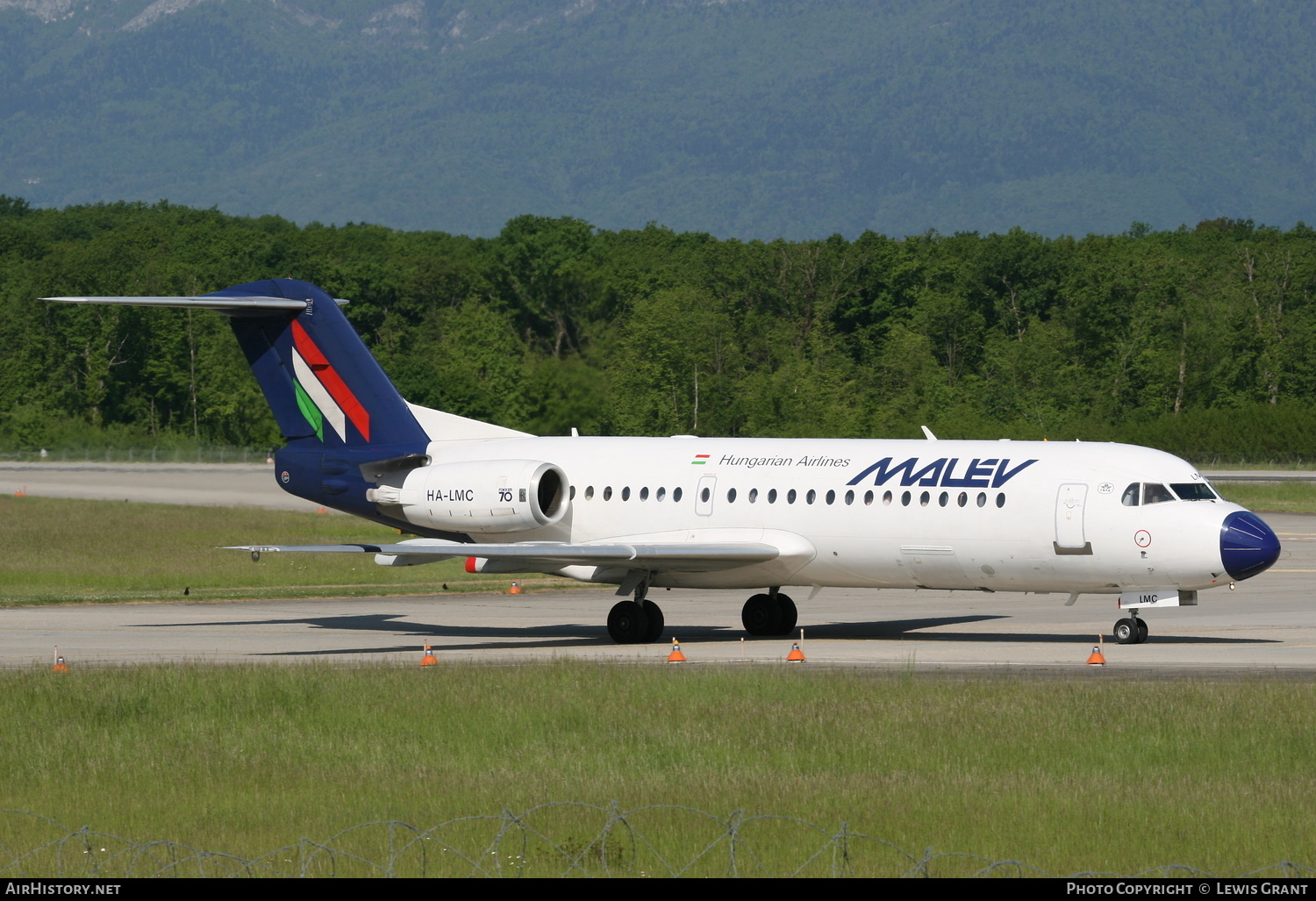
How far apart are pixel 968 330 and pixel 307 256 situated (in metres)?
47.2

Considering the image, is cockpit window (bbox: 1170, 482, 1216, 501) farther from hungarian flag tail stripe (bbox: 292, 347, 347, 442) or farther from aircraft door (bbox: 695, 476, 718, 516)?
hungarian flag tail stripe (bbox: 292, 347, 347, 442)

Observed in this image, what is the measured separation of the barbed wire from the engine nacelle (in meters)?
16.7

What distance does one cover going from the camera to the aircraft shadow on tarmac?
2989 cm

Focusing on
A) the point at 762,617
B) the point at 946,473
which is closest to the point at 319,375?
the point at 762,617

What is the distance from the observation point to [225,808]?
50.5ft

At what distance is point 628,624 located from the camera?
30.7 m

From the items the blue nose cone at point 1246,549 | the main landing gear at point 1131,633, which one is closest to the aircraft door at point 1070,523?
the main landing gear at point 1131,633

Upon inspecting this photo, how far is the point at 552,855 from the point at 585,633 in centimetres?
1971

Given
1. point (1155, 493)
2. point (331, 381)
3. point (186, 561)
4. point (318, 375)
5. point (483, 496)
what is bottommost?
point (186, 561)

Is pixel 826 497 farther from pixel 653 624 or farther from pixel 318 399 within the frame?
pixel 318 399

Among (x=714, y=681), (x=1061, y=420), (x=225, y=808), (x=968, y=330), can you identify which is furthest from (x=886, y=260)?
(x=225, y=808)

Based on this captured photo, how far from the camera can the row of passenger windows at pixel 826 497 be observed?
93.1 ft

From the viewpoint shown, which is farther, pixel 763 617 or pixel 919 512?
pixel 763 617

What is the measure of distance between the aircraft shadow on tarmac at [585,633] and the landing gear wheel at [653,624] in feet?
0.91
